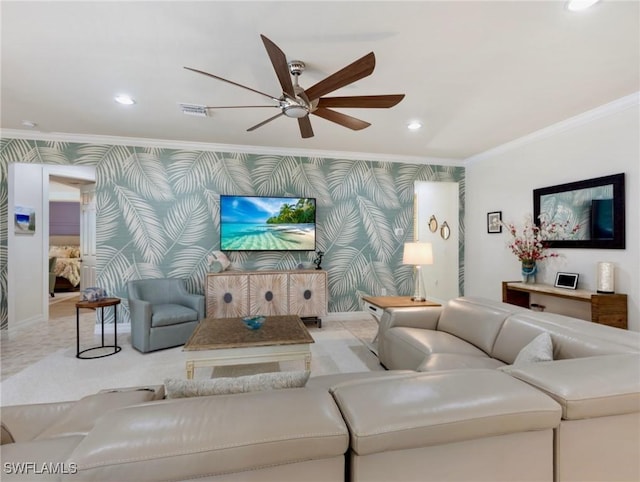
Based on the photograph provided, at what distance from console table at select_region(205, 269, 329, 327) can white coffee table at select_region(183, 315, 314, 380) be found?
1388mm

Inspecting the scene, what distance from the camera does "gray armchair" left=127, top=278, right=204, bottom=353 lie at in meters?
3.38

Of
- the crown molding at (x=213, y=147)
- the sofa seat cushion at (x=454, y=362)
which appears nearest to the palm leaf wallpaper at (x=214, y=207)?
the crown molding at (x=213, y=147)

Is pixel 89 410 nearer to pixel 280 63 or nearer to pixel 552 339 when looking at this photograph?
pixel 280 63

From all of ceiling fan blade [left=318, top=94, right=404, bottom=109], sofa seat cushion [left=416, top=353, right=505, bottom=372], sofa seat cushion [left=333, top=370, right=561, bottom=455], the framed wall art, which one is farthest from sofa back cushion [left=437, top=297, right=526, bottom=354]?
the framed wall art

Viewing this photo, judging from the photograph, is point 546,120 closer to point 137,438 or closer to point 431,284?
point 431,284

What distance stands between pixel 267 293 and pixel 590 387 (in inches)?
145

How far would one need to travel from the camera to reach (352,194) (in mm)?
5055

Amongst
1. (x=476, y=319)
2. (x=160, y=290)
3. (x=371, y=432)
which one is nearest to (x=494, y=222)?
(x=476, y=319)

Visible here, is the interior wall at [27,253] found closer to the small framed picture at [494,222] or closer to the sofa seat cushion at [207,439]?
the sofa seat cushion at [207,439]

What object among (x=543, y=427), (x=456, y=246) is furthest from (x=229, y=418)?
(x=456, y=246)

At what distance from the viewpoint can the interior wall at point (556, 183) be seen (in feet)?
9.77

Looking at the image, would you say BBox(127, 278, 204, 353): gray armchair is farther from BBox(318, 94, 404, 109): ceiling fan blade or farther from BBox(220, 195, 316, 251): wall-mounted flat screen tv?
BBox(318, 94, 404, 109): ceiling fan blade

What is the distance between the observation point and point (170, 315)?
351 cm

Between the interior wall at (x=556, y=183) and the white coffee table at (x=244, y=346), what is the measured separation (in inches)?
127
